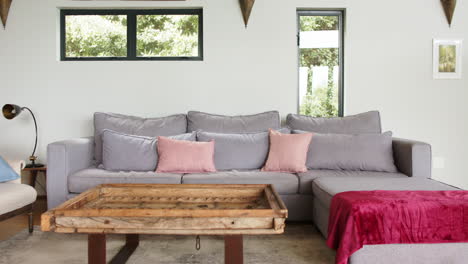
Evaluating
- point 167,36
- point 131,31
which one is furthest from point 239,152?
point 131,31

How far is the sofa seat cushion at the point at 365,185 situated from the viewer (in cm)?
221

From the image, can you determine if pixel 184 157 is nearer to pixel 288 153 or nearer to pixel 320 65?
pixel 288 153

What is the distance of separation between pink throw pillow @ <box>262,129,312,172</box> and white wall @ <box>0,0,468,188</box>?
779 millimetres

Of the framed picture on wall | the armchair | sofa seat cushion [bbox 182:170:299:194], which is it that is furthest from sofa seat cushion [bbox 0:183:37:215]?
the framed picture on wall

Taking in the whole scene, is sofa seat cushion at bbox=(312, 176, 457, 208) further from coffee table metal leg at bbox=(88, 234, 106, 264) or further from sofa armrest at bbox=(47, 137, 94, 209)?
sofa armrest at bbox=(47, 137, 94, 209)

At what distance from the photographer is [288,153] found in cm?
297

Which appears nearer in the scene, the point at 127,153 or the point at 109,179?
the point at 109,179

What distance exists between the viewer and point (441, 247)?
183 cm

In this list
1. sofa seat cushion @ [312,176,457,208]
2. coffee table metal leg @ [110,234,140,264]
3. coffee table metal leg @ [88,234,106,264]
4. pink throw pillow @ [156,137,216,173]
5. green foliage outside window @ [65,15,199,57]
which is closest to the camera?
coffee table metal leg @ [88,234,106,264]

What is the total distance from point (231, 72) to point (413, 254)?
2.52 meters

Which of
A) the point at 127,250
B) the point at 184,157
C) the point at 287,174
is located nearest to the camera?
the point at 127,250

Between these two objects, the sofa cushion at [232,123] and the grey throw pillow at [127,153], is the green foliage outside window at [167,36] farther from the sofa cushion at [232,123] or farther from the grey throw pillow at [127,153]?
the grey throw pillow at [127,153]

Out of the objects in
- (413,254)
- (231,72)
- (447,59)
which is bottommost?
(413,254)

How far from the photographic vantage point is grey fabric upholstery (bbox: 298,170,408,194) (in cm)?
274
